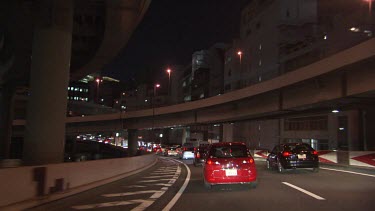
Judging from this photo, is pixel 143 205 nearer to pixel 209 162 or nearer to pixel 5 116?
pixel 209 162

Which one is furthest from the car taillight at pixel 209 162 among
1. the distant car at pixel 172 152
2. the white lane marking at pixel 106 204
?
the distant car at pixel 172 152

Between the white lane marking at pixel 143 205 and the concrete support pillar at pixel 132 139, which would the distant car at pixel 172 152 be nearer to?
the concrete support pillar at pixel 132 139

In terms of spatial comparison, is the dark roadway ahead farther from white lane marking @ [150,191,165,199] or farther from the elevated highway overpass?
Result: the elevated highway overpass

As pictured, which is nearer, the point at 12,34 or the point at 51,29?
the point at 51,29

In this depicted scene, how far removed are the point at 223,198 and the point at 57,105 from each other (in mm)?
9982

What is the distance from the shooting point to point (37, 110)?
19078 mm

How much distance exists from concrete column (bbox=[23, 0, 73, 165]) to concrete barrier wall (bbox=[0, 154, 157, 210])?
2328 millimetres

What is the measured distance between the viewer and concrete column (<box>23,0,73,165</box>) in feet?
61.5

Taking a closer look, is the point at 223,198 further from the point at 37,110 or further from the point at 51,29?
the point at 51,29

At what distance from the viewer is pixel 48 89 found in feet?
63.2

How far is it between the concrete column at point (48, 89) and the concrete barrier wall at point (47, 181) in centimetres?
233

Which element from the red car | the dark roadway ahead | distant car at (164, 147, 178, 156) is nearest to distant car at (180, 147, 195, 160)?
distant car at (164, 147, 178, 156)

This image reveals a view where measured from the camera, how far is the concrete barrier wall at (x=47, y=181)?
10641 millimetres

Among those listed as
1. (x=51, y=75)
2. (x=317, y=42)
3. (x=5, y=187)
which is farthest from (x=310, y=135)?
(x=5, y=187)
